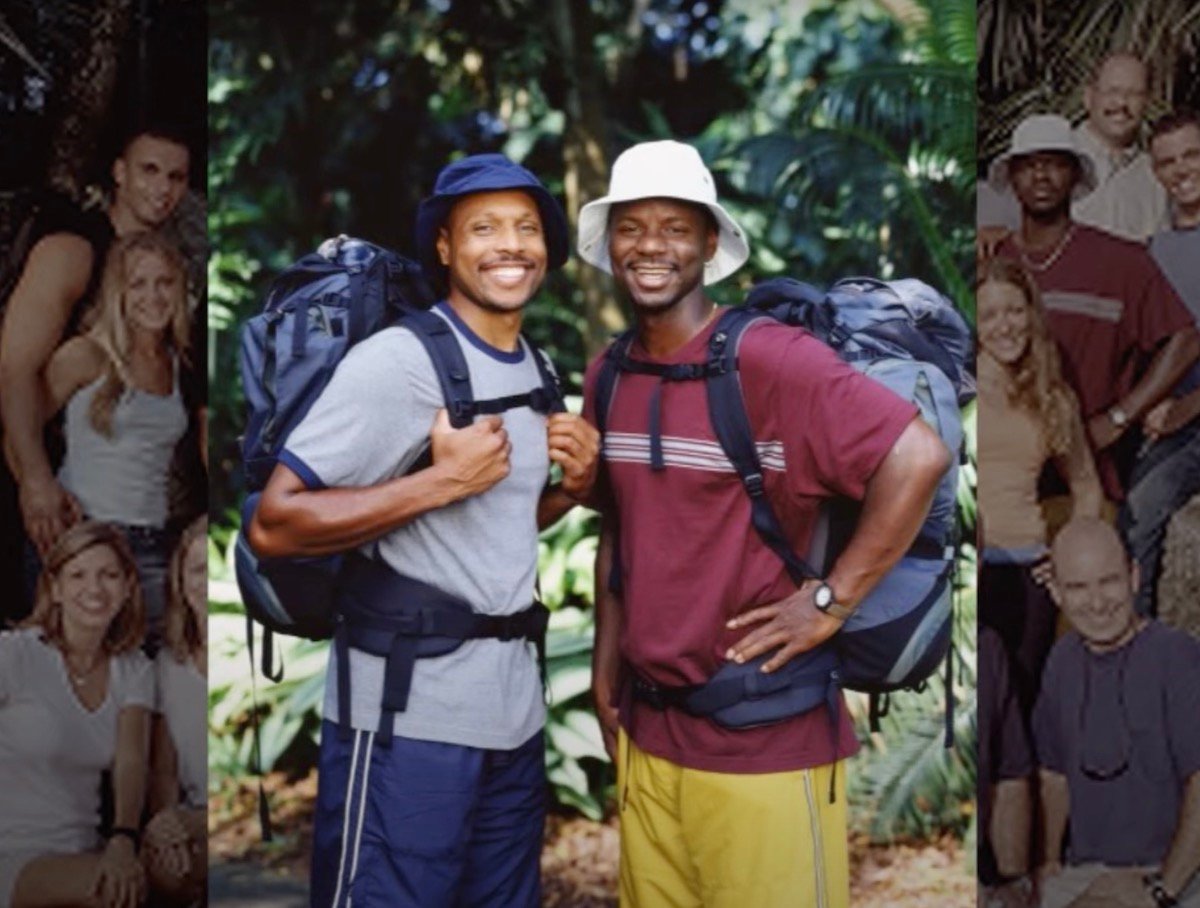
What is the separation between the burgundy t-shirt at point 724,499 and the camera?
14.1ft

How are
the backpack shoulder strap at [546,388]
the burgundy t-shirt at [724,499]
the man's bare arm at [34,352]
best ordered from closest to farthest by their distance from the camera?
→ the burgundy t-shirt at [724,499]
the backpack shoulder strap at [546,388]
the man's bare arm at [34,352]

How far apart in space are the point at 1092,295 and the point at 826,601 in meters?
1.22

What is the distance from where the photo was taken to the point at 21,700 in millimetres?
4824

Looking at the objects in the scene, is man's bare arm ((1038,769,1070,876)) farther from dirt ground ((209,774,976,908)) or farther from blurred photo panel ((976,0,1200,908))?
dirt ground ((209,774,976,908))

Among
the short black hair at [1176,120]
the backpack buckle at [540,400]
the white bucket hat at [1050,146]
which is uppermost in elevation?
the short black hair at [1176,120]

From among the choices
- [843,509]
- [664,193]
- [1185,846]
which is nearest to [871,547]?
[843,509]

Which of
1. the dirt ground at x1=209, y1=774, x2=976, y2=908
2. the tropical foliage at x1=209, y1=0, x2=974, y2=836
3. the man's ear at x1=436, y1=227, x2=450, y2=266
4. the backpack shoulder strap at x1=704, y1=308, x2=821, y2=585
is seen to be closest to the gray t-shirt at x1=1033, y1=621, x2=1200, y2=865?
the tropical foliage at x1=209, y1=0, x2=974, y2=836

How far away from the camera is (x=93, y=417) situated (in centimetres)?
483

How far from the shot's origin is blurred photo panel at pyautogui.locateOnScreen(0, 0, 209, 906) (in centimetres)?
480

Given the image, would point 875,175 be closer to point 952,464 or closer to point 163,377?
point 952,464

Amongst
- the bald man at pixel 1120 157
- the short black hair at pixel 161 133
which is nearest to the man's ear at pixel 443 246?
the short black hair at pixel 161 133

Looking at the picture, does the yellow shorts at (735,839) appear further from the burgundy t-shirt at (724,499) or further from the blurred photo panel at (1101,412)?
the blurred photo panel at (1101,412)

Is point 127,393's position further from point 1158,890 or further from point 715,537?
point 1158,890

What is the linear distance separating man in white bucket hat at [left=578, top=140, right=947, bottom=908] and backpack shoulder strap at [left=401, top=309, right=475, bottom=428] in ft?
1.24
